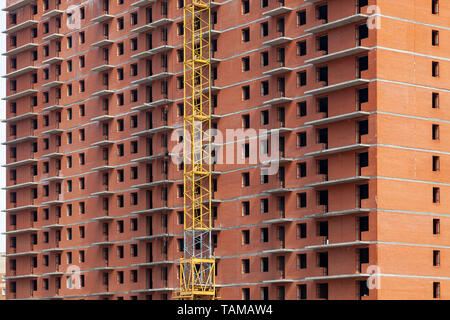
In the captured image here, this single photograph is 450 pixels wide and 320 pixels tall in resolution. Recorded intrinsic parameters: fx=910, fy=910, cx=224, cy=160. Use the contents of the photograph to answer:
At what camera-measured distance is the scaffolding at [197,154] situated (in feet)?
263

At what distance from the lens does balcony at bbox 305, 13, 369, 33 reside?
67.8 m

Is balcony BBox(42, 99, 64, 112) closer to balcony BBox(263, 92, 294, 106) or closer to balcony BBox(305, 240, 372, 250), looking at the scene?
balcony BBox(263, 92, 294, 106)

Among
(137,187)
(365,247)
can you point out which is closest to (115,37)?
(137,187)

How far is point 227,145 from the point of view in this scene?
7925 centimetres

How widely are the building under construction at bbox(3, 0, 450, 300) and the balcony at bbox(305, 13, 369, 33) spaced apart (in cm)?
21

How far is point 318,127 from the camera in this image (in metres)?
71.1

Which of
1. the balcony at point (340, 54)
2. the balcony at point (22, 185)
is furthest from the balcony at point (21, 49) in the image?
the balcony at point (340, 54)

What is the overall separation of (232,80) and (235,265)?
16.1 meters

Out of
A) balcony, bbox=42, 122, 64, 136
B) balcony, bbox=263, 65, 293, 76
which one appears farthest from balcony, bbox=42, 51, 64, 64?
balcony, bbox=263, 65, 293, 76

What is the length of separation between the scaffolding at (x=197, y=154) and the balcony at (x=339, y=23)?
1333 cm

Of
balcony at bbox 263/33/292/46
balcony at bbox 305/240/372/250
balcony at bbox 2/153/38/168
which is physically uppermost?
balcony at bbox 263/33/292/46

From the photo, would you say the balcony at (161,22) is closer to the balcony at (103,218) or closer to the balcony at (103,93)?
the balcony at (103,93)

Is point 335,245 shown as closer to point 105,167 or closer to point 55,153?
point 105,167

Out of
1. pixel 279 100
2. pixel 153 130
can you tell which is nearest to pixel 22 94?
pixel 153 130
